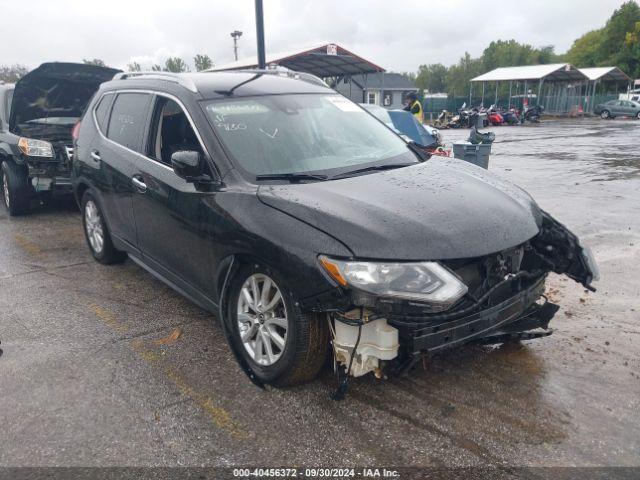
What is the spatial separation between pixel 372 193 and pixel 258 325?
101 centimetres

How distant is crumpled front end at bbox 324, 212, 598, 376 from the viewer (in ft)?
8.59

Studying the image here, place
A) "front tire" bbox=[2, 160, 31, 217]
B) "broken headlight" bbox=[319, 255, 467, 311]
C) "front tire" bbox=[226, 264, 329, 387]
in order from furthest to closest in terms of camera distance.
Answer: "front tire" bbox=[2, 160, 31, 217] → "front tire" bbox=[226, 264, 329, 387] → "broken headlight" bbox=[319, 255, 467, 311]

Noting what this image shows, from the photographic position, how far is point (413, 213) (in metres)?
2.88

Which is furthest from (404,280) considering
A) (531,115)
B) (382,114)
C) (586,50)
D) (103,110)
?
(586,50)

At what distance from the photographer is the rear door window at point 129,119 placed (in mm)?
4316

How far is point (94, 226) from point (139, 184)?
1666mm

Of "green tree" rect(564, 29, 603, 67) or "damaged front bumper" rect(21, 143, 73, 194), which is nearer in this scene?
"damaged front bumper" rect(21, 143, 73, 194)

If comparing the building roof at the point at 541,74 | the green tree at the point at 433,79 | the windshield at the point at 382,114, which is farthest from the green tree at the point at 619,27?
the windshield at the point at 382,114

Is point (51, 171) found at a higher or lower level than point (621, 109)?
lower

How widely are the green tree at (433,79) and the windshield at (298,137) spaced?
120994 millimetres

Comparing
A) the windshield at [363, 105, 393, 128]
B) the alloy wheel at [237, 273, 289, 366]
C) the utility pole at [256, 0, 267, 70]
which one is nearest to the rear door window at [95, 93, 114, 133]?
the alloy wheel at [237, 273, 289, 366]

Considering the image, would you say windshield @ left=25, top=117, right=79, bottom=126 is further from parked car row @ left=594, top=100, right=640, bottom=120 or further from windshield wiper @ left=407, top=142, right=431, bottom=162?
parked car row @ left=594, top=100, right=640, bottom=120

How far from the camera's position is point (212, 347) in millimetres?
3752

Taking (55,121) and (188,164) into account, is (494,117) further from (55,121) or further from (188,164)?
(188,164)
